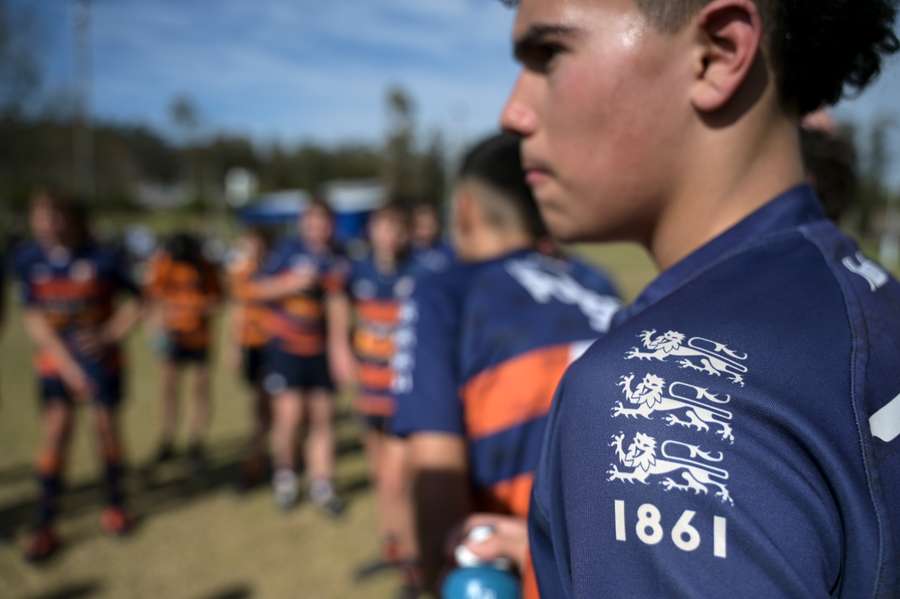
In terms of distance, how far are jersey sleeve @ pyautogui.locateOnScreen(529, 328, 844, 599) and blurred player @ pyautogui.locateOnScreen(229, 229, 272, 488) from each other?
5135 millimetres

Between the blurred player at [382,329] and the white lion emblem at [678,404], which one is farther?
the blurred player at [382,329]

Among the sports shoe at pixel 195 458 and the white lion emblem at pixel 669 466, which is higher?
the white lion emblem at pixel 669 466

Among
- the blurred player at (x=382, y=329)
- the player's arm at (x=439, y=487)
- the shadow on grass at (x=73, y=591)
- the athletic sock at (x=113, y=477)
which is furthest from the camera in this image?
the athletic sock at (x=113, y=477)

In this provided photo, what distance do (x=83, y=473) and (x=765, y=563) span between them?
6.32m

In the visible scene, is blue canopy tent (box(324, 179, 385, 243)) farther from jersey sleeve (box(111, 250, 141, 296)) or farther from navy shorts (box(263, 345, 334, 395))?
jersey sleeve (box(111, 250, 141, 296))

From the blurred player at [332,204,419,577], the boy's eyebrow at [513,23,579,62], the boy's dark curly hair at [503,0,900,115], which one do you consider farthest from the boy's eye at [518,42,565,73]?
the blurred player at [332,204,419,577]

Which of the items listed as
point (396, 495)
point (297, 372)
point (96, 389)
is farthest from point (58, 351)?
point (396, 495)

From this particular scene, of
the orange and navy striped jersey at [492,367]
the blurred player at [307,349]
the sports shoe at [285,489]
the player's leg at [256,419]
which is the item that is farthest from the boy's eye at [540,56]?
the player's leg at [256,419]

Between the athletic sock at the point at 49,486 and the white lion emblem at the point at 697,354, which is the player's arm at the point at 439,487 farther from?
the athletic sock at the point at 49,486

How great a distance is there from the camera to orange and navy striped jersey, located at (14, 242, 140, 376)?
4.41 metres

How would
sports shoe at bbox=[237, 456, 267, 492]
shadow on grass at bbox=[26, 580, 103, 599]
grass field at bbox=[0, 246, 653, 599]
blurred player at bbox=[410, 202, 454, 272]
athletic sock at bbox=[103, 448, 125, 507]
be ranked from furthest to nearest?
blurred player at bbox=[410, 202, 454, 272], sports shoe at bbox=[237, 456, 267, 492], athletic sock at bbox=[103, 448, 125, 507], grass field at bbox=[0, 246, 653, 599], shadow on grass at bbox=[26, 580, 103, 599]

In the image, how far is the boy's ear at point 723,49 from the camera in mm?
782

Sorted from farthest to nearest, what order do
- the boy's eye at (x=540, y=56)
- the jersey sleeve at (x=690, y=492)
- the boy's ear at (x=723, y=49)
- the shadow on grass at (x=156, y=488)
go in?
the shadow on grass at (x=156, y=488) < the boy's eye at (x=540, y=56) < the boy's ear at (x=723, y=49) < the jersey sleeve at (x=690, y=492)

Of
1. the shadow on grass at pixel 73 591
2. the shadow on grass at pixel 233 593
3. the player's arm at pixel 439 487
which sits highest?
the player's arm at pixel 439 487
